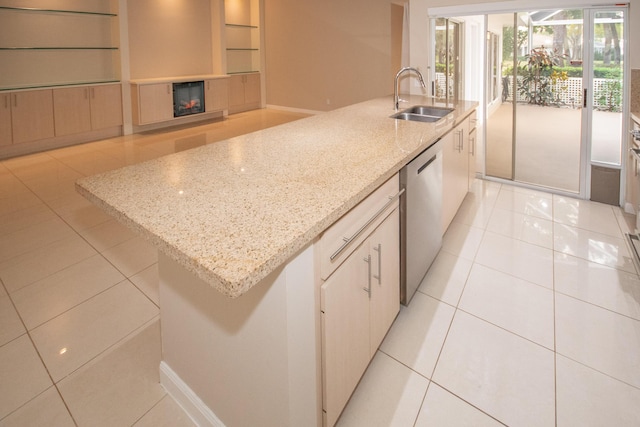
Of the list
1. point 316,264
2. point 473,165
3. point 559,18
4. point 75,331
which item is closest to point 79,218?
point 75,331

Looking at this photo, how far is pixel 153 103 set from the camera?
20.3ft

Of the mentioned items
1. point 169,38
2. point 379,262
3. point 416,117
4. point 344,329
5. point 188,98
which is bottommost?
point 344,329

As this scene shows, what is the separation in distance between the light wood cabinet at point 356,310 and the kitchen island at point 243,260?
0.19 feet

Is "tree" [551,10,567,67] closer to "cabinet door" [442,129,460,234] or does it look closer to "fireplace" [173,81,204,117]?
"cabinet door" [442,129,460,234]

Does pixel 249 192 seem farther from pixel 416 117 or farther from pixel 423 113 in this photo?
pixel 423 113

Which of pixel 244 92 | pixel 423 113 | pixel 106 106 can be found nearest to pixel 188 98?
pixel 106 106

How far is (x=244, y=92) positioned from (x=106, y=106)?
122 inches

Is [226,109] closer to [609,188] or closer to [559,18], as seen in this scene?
[559,18]

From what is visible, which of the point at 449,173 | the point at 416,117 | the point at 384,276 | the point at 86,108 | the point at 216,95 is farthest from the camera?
the point at 216,95

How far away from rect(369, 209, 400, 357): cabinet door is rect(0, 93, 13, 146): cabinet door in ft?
17.1

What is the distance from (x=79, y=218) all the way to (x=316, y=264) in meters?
2.94

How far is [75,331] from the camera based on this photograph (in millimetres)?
1927

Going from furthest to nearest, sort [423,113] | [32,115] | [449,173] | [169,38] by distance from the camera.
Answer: [169,38], [32,115], [423,113], [449,173]

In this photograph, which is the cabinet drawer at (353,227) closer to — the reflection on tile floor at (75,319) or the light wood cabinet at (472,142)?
the reflection on tile floor at (75,319)
